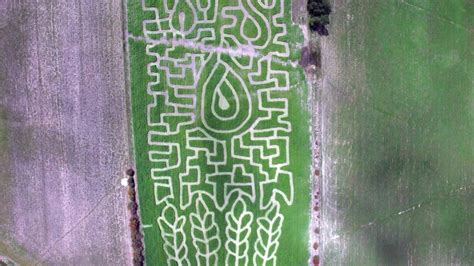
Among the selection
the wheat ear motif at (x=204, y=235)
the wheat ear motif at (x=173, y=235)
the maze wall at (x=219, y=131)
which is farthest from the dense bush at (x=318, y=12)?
the wheat ear motif at (x=173, y=235)

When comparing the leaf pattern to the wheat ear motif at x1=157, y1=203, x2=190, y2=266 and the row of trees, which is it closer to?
the wheat ear motif at x1=157, y1=203, x2=190, y2=266

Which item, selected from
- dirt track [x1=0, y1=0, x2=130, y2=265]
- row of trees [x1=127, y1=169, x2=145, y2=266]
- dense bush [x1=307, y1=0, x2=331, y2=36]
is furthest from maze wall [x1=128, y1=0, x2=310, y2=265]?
dirt track [x1=0, y1=0, x2=130, y2=265]

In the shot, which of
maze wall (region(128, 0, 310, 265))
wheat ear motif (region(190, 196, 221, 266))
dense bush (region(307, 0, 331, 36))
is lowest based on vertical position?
wheat ear motif (region(190, 196, 221, 266))

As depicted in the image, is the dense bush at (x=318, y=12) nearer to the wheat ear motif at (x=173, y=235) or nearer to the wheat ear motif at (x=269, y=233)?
the wheat ear motif at (x=269, y=233)

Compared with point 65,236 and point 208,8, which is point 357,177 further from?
point 65,236

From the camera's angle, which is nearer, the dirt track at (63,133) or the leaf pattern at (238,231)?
the dirt track at (63,133)

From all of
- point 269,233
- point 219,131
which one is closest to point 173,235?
point 269,233

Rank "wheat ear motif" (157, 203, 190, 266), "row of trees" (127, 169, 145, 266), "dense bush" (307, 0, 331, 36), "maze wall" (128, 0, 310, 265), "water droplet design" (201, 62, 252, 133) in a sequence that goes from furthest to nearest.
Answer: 1. "wheat ear motif" (157, 203, 190, 266)
2. "row of trees" (127, 169, 145, 266)
3. "water droplet design" (201, 62, 252, 133)
4. "maze wall" (128, 0, 310, 265)
5. "dense bush" (307, 0, 331, 36)
